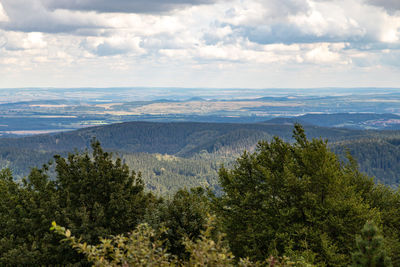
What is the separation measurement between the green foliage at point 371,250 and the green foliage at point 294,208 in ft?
45.9

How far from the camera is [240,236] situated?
35.5 metres

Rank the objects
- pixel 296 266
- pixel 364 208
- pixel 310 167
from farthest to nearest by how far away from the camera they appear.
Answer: pixel 310 167 < pixel 364 208 < pixel 296 266

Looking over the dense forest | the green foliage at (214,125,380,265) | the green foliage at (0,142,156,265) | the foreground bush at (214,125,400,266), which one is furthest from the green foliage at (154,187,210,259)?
the green foliage at (214,125,380,265)

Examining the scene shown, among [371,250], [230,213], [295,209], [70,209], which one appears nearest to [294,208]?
[295,209]

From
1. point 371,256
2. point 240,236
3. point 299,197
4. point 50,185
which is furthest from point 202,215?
point 50,185

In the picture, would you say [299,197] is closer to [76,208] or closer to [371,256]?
[76,208]

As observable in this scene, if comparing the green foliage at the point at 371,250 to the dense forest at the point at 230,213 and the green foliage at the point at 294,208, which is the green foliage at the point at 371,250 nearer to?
the green foliage at the point at 294,208

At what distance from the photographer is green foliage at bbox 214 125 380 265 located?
32594 millimetres

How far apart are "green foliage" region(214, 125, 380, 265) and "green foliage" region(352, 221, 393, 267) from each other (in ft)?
45.9

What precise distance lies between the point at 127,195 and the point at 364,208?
2055 centimetres

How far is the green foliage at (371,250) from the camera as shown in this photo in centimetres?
1378

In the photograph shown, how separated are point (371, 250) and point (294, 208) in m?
20.1

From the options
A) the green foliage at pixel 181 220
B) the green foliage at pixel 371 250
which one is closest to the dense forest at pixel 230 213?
the green foliage at pixel 181 220

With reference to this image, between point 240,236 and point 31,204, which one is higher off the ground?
point 31,204
